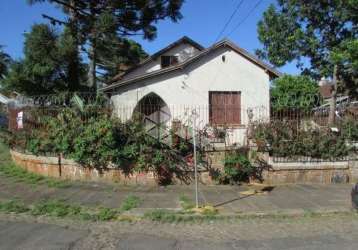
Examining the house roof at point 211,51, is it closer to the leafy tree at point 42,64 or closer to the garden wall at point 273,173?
the leafy tree at point 42,64

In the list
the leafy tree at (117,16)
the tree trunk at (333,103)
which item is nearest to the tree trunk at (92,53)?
the leafy tree at (117,16)

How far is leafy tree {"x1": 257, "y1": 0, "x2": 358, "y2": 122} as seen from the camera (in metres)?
15.8

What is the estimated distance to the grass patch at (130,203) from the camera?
26.5ft

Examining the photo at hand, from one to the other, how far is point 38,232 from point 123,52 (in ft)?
52.3

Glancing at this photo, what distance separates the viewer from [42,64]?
17750 millimetres

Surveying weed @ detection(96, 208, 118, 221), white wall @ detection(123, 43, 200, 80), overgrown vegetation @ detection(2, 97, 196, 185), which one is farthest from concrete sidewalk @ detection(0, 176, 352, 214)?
white wall @ detection(123, 43, 200, 80)

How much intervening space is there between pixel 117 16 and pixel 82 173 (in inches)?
424

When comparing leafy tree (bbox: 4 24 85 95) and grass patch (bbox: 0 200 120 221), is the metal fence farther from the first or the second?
leafy tree (bbox: 4 24 85 95)

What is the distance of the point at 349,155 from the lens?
36.4ft

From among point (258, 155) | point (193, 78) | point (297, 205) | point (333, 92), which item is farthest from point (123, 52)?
point (297, 205)

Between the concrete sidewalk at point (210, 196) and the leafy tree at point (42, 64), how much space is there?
814 cm

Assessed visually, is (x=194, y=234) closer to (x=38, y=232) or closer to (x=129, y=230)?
(x=129, y=230)

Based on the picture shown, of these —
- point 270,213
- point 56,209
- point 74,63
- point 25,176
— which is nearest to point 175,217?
point 270,213

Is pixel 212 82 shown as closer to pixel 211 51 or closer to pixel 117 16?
pixel 211 51
